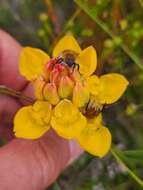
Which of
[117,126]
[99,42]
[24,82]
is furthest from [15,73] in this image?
[117,126]

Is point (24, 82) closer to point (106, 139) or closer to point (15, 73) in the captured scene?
point (15, 73)

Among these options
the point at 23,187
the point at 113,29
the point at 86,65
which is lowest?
the point at 23,187

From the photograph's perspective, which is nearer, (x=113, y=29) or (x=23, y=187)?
(x=23, y=187)

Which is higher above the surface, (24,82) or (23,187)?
(24,82)

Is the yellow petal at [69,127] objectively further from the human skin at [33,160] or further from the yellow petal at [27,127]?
the human skin at [33,160]

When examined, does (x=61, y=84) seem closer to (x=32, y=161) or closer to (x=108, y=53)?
(x=32, y=161)
